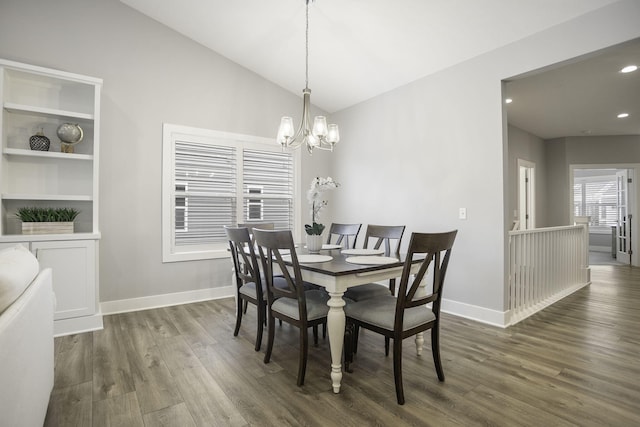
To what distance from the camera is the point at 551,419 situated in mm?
1729

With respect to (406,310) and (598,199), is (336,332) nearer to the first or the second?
(406,310)

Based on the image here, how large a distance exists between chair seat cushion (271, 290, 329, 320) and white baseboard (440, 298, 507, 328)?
1852 millimetres

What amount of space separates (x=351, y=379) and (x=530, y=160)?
625 centimetres

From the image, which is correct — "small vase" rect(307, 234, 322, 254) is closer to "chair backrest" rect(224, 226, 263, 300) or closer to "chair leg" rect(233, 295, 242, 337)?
"chair backrest" rect(224, 226, 263, 300)

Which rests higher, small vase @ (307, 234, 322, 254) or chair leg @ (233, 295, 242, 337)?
small vase @ (307, 234, 322, 254)

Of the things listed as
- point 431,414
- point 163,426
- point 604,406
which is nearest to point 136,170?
point 163,426

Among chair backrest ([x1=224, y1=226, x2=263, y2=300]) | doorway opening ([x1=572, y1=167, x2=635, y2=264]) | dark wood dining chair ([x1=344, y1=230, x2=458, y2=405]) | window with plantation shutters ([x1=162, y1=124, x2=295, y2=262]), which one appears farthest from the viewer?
doorway opening ([x1=572, y1=167, x2=635, y2=264])

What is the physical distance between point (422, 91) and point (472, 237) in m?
1.81

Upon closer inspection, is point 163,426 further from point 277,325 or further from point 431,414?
point 277,325

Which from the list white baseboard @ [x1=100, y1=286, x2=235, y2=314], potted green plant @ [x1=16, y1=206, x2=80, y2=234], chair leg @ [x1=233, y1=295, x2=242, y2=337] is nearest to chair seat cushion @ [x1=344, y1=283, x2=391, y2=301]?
chair leg @ [x1=233, y1=295, x2=242, y2=337]

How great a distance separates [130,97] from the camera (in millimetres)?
3740

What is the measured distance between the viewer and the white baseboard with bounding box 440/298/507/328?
10.4 feet

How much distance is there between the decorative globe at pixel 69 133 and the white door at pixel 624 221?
9.45m

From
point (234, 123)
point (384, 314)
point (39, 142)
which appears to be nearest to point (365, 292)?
point (384, 314)
